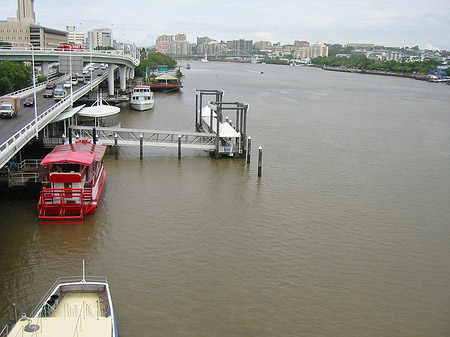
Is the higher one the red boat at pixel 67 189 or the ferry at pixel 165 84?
the ferry at pixel 165 84

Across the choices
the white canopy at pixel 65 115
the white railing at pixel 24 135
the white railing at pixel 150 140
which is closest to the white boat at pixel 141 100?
the white railing at pixel 24 135

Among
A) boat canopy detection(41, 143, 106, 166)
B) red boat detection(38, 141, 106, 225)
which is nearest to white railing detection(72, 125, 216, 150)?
boat canopy detection(41, 143, 106, 166)

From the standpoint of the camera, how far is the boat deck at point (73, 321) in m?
10.9

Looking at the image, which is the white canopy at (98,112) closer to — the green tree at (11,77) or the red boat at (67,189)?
the red boat at (67,189)

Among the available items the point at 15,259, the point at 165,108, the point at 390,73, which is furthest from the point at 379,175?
the point at 390,73

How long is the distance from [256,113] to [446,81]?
101 metres

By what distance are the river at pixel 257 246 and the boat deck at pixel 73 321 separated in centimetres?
142

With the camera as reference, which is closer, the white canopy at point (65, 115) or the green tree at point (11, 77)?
the white canopy at point (65, 115)

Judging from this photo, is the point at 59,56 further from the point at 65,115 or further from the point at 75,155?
the point at 75,155

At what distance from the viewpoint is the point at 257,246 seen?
1952 centimetres

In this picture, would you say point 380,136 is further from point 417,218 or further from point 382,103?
point 382,103

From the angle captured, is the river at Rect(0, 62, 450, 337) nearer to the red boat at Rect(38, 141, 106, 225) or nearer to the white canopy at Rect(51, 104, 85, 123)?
the red boat at Rect(38, 141, 106, 225)

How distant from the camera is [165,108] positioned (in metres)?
58.2

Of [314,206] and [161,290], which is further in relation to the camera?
[314,206]
